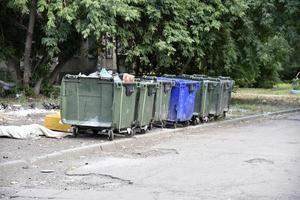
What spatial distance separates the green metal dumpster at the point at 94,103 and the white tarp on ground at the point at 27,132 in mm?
349

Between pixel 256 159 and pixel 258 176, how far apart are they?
166 cm

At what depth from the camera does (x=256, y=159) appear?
10039 millimetres

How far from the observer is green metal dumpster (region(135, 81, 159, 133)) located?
41.1 feet

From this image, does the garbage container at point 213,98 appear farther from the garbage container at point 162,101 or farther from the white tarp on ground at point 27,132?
the white tarp on ground at point 27,132

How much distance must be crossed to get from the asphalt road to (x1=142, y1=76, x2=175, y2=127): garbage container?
135 cm

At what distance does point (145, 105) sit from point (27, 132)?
2.75 m

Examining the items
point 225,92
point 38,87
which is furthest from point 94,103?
point 38,87

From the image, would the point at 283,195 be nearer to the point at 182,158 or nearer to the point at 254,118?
the point at 182,158

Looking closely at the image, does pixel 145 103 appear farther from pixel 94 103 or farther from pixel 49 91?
pixel 49 91

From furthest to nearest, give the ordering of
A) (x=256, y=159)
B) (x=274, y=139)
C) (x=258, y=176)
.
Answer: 1. (x=274, y=139)
2. (x=256, y=159)
3. (x=258, y=176)

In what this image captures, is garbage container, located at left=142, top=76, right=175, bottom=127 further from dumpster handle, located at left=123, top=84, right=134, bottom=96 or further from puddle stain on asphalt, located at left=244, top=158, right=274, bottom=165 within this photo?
puddle stain on asphalt, located at left=244, top=158, right=274, bottom=165

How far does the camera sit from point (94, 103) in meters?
11.6

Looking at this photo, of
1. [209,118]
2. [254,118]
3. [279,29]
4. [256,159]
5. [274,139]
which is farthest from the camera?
[279,29]

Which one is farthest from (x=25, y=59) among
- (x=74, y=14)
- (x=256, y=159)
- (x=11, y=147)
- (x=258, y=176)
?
(x=258, y=176)
